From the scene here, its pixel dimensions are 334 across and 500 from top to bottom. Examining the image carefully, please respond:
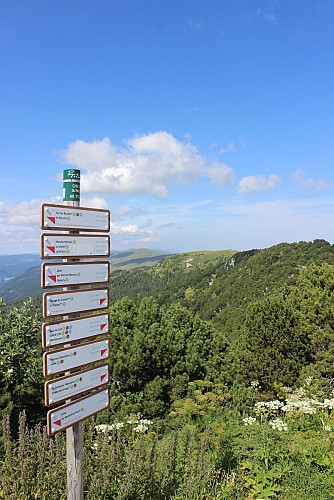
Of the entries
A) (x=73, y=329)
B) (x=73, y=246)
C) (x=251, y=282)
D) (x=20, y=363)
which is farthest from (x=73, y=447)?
(x=251, y=282)

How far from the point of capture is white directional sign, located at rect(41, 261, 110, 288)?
272 cm

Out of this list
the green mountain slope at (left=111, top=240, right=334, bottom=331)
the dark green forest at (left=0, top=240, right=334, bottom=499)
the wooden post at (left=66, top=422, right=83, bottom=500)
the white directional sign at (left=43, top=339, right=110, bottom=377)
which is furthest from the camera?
the green mountain slope at (left=111, top=240, right=334, bottom=331)

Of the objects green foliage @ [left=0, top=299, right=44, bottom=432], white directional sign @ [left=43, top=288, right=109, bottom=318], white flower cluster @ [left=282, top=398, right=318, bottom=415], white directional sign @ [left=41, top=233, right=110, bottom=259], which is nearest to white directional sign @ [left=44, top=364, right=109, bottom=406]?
white directional sign @ [left=43, top=288, right=109, bottom=318]

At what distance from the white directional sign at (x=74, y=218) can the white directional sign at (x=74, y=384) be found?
1.17 metres

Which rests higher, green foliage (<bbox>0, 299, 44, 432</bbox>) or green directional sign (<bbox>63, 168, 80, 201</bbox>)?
green directional sign (<bbox>63, 168, 80, 201</bbox>)

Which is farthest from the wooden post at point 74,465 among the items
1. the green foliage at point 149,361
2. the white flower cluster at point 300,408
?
the green foliage at point 149,361

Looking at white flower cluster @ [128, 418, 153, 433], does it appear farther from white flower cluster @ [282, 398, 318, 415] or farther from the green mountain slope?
the green mountain slope

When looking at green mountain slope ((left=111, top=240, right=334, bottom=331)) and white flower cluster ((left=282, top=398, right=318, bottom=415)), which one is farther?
green mountain slope ((left=111, top=240, right=334, bottom=331))

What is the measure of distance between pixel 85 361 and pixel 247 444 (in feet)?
10.7

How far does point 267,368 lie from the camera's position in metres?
14.2

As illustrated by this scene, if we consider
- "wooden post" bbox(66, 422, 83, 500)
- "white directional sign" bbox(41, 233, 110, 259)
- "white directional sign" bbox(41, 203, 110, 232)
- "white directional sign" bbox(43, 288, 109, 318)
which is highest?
"white directional sign" bbox(41, 203, 110, 232)

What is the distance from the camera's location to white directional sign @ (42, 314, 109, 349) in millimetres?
2717

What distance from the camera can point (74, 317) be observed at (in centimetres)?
296

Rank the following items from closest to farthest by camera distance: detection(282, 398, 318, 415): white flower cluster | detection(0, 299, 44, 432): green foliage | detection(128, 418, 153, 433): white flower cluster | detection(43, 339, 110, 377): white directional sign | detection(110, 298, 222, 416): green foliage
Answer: detection(43, 339, 110, 377): white directional sign, detection(128, 418, 153, 433): white flower cluster, detection(282, 398, 318, 415): white flower cluster, detection(0, 299, 44, 432): green foliage, detection(110, 298, 222, 416): green foliage
